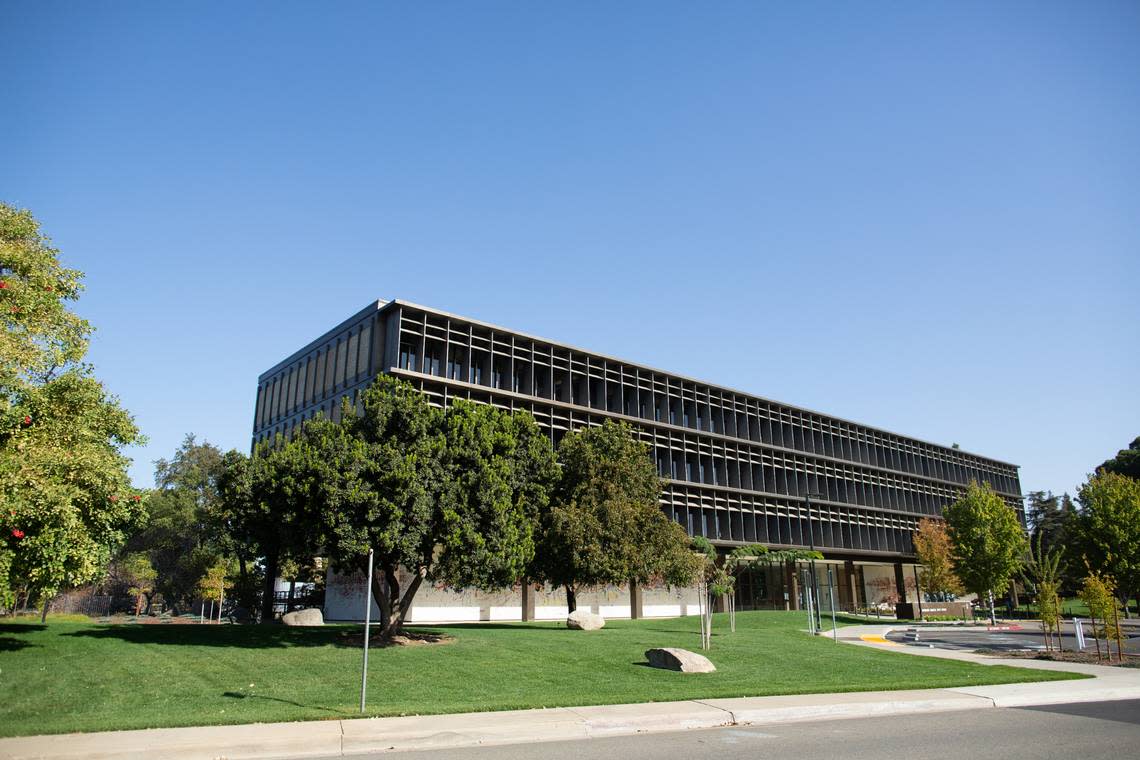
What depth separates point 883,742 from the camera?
37.5 ft

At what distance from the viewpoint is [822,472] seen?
2960 inches

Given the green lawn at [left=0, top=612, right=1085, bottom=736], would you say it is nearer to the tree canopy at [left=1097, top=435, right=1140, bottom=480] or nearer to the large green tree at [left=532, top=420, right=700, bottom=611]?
the large green tree at [left=532, top=420, right=700, bottom=611]

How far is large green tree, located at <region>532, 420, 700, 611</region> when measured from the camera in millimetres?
Result: 33656

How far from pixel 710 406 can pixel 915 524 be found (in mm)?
34854

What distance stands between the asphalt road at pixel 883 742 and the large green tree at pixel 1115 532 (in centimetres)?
4324

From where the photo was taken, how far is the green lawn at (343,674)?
1402cm

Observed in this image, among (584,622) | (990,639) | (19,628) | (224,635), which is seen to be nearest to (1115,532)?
(990,639)

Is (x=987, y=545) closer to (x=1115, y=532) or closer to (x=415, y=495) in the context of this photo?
(x=1115, y=532)

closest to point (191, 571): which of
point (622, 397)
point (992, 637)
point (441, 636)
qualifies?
point (622, 397)

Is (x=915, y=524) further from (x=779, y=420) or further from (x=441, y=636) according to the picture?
(x=441, y=636)

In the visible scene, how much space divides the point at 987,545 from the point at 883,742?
151 ft

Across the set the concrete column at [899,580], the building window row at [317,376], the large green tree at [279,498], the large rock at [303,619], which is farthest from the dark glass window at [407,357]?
the concrete column at [899,580]

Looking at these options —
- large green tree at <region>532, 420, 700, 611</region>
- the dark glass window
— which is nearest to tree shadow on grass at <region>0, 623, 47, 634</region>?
large green tree at <region>532, 420, 700, 611</region>

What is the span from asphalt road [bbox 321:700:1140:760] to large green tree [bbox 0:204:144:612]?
38.2ft
